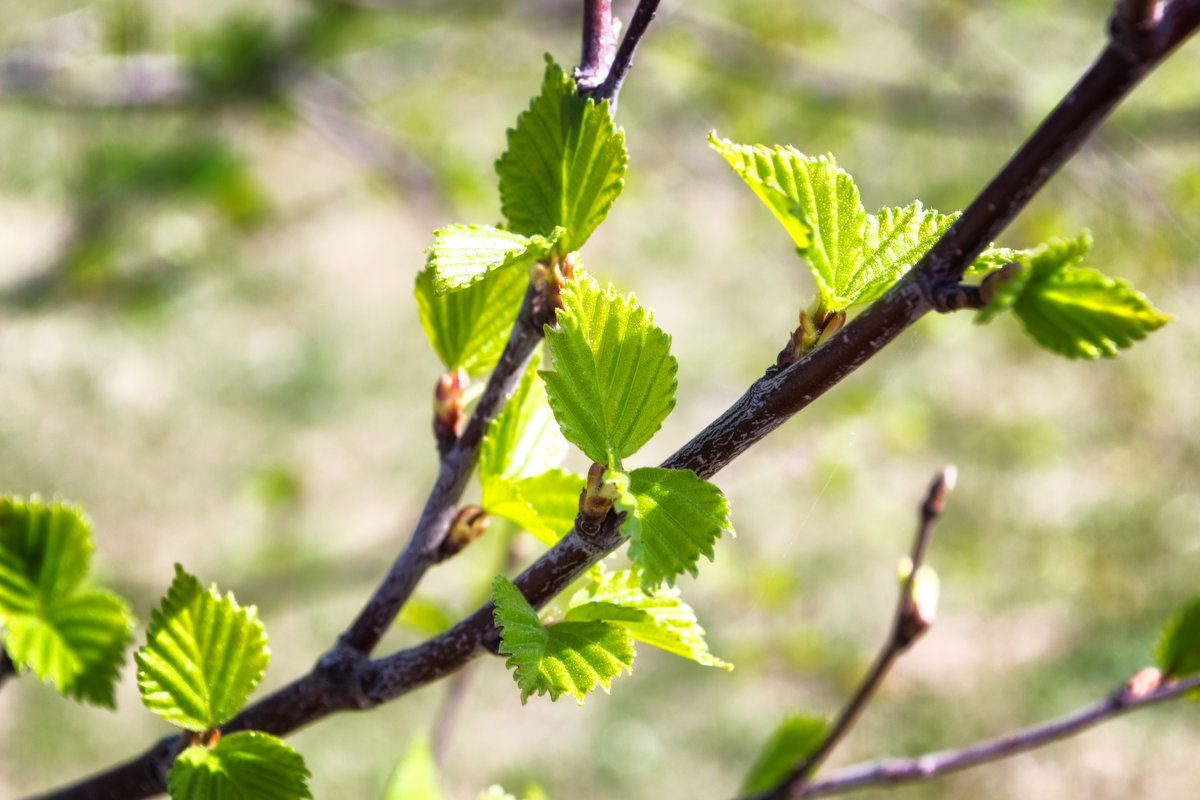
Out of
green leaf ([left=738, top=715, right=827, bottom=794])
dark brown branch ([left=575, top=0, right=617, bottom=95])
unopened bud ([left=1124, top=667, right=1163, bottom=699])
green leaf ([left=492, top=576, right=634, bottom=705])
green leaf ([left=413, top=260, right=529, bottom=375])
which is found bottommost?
unopened bud ([left=1124, top=667, right=1163, bottom=699])

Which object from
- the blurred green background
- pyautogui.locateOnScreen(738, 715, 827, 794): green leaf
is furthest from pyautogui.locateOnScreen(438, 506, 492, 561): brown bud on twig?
the blurred green background

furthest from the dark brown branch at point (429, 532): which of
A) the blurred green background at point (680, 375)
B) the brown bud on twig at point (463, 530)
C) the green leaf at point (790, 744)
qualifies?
the blurred green background at point (680, 375)

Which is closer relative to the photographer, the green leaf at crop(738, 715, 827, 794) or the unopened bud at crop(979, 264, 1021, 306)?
the unopened bud at crop(979, 264, 1021, 306)

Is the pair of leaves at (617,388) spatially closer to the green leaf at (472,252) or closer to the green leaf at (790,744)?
the green leaf at (472,252)

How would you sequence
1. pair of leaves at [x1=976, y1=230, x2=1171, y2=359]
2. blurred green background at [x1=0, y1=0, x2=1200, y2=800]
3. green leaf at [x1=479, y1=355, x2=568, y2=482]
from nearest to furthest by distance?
pair of leaves at [x1=976, y1=230, x2=1171, y2=359], green leaf at [x1=479, y1=355, x2=568, y2=482], blurred green background at [x1=0, y1=0, x2=1200, y2=800]

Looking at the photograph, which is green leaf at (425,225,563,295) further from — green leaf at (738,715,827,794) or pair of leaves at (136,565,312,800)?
green leaf at (738,715,827,794)

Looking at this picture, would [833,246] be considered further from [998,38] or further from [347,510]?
[998,38]

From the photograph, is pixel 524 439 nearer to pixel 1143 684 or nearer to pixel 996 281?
pixel 996 281

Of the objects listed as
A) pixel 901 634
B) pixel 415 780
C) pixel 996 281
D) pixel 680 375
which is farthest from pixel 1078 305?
pixel 680 375
